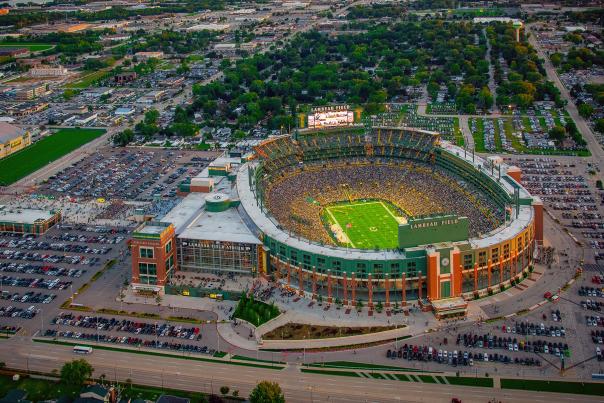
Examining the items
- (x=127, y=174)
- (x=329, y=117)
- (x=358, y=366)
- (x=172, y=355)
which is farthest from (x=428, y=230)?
(x=127, y=174)

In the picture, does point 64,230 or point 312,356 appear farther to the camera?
point 64,230

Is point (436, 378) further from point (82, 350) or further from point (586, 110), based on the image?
point (586, 110)

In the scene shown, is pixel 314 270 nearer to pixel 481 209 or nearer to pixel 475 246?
pixel 475 246

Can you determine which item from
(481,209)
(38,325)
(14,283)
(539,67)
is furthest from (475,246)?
(539,67)

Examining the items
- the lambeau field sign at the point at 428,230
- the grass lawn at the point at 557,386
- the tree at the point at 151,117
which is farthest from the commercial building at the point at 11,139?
the grass lawn at the point at 557,386

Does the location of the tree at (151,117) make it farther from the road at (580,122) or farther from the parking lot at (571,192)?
the road at (580,122)
